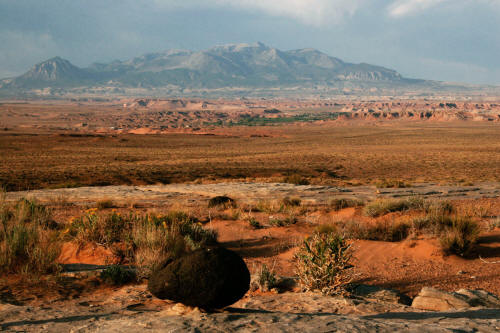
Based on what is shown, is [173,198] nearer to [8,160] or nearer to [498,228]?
[498,228]

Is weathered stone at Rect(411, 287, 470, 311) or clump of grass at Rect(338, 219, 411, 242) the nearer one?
weathered stone at Rect(411, 287, 470, 311)

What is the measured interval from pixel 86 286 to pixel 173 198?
511 inches

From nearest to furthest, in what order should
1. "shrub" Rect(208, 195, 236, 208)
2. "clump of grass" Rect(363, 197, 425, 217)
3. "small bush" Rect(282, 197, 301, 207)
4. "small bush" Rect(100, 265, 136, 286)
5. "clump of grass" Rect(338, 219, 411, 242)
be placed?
1. "small bush" Rect(100, 265, 136, 286)
2. "clump of grass" Rect(338, 219, 411, 242)
3. "clump of grass" Rect(363, 197, 425, 217)
4. "shrub" Rect(208, 195, 236, 208)
5. "small bush" Rect(282, 197, 301, 207)

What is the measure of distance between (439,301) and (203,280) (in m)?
3.53

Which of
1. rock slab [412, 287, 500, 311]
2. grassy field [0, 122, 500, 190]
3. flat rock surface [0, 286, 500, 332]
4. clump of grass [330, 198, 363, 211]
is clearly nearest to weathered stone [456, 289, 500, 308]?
rock slab [412, 287, 500, 311]

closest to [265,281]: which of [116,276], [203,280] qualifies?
[203,280]

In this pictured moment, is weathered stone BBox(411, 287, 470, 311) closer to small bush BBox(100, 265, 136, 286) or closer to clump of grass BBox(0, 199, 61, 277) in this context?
small bush BBox(100, 265, 136, 286)

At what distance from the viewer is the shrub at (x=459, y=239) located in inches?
358

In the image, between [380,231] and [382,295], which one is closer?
[382,295]

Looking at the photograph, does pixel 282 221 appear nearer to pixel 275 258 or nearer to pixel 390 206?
pixel 275 258

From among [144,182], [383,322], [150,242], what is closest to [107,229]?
[150,242]

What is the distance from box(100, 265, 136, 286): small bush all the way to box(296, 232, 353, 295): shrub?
2950 mm

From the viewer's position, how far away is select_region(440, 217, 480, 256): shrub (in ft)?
29.9

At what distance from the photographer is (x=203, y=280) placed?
5.04m
